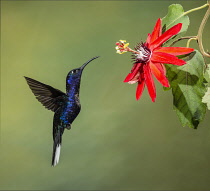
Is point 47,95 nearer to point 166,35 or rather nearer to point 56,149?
point 56,149

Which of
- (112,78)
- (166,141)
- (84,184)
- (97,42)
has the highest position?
(97,42)

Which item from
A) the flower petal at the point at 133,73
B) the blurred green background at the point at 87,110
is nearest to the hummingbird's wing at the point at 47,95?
the flower petal at the point at 133,73

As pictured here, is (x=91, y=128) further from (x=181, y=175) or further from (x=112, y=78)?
(x=181, y=175)

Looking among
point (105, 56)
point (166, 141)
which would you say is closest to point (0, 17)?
point (105, 56)

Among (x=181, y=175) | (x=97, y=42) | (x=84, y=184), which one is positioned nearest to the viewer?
(x=181, y=175)

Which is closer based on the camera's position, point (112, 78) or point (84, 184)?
point (112, 78)

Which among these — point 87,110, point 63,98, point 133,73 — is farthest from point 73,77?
point 87,110

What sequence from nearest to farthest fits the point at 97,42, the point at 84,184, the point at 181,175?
1. the point at 181,175
2. the point at 97,42
3. the point at 84,184

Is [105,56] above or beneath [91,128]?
above
